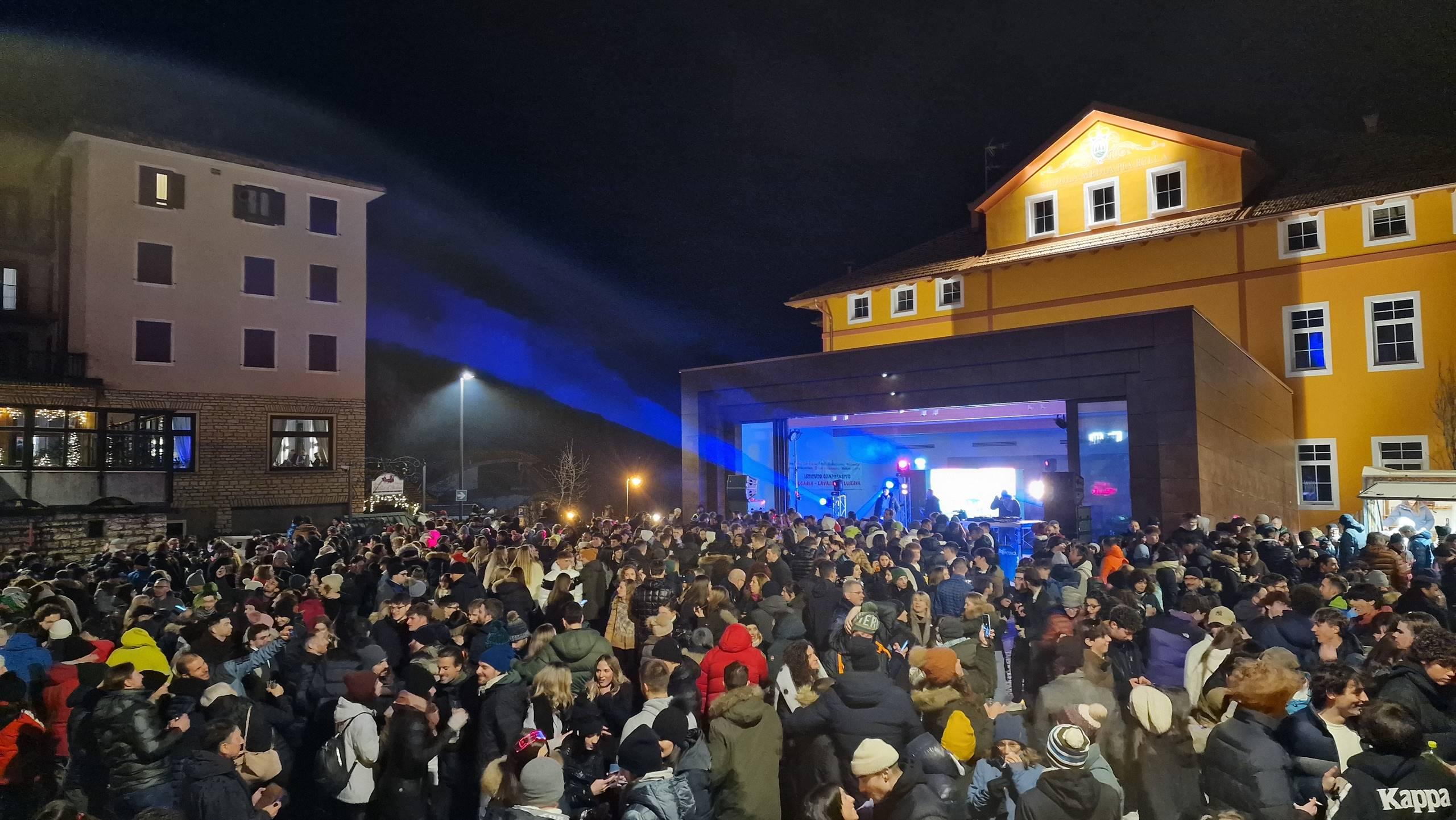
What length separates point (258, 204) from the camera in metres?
31.0

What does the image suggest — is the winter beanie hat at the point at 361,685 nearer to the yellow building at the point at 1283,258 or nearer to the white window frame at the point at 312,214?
the yellow building at the point at 1283,258

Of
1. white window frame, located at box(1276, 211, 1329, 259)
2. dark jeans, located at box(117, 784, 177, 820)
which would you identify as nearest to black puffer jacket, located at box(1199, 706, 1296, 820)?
dark jeans, located at box(117, 784, 177, 820)

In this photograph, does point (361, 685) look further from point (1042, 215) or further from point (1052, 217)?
point (1042, 215)

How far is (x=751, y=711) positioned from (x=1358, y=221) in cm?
2575

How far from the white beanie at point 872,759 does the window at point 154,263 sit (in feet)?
107

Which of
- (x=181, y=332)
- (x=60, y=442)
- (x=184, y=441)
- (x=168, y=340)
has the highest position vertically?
(x=181, y=332)

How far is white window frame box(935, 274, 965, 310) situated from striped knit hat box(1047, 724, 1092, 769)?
27.2 metres

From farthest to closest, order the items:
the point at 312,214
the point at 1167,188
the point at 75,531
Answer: the point at 312,214
the point at 1167,188
the point at 75,531

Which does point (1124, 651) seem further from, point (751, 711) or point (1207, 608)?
point (751, 711)

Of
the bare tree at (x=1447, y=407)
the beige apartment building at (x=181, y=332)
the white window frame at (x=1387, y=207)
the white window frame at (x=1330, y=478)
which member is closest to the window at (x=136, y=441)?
the beige apartment building at (x=181, y=332)

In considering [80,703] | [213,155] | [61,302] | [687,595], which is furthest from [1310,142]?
[61,302]

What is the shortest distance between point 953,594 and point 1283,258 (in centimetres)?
2087

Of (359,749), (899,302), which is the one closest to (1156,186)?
(899,302)

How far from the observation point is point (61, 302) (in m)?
A: 29.7
